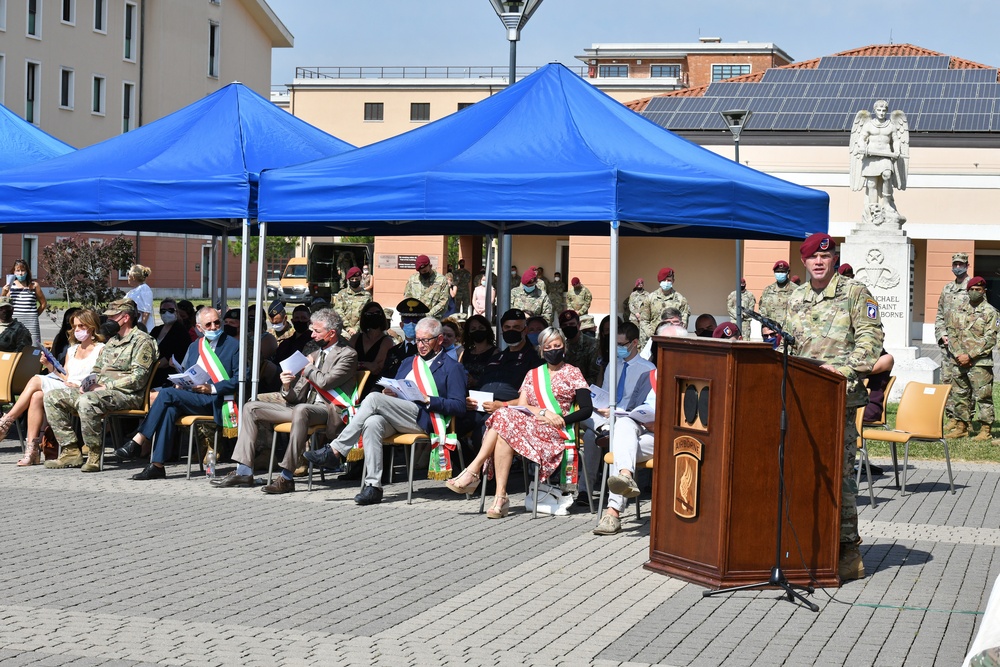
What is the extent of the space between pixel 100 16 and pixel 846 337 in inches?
1928

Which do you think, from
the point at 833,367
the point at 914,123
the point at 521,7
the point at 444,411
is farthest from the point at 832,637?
the point at 914,123

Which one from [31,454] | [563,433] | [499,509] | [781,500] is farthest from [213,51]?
[781,500]

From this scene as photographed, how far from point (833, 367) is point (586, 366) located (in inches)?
184

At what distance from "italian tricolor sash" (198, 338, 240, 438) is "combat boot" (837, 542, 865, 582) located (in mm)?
5445

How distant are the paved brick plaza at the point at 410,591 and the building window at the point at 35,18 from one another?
4228 centimetres

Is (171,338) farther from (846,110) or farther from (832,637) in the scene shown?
(846,110)

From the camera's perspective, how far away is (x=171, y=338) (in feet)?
42.0

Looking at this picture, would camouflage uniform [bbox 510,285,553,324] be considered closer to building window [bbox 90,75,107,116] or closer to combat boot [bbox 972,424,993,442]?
combat boot [bbox 972,424,993,442]

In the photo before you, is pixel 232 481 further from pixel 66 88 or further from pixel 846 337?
pixel 66 88

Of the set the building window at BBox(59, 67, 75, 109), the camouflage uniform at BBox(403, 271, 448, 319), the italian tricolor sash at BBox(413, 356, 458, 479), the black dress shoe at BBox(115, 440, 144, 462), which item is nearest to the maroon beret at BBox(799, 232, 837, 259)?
the italian tricolor sash at BBox(413, 356, 458, 479)

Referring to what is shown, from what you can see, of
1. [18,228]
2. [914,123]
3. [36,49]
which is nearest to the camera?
[18,228]

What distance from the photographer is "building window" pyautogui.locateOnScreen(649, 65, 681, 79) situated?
83.4m

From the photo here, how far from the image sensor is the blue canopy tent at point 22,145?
571 inches

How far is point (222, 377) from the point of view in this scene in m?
11.2
